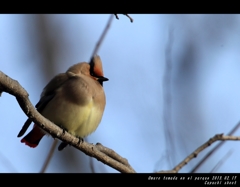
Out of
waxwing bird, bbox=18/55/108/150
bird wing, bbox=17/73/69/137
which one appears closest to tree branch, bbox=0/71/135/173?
waxwing bird, bbox=18/55/108/150

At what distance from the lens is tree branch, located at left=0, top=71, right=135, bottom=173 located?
349 centimetres

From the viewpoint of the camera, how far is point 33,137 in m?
5.70

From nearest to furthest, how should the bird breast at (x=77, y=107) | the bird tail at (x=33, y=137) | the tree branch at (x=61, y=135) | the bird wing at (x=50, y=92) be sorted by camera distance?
1. the tree branch at (x=61, y=135)
2. the bird breast at (x=77, y=107)
3. the bird wing at (x=50, y=92)
4. the bird tail at (x=33, y=137)

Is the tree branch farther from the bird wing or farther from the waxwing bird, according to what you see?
the bird wing

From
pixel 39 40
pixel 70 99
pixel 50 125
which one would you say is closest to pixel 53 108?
pixel 70 99

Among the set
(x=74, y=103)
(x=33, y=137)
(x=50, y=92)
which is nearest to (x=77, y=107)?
(x=74, y=103)

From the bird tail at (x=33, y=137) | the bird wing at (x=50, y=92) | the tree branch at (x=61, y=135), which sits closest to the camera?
the tree branch at (x=61, y=135)

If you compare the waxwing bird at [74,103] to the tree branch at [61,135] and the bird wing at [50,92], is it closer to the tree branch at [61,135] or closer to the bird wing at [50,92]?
the bird wing at [50,92]

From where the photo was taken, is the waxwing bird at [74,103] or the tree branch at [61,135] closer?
the tree branch at [61,135]

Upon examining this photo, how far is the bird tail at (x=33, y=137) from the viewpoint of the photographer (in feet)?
18.5

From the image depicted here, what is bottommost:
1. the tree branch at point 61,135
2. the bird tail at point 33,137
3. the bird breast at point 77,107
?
the tree branch at point 61,135

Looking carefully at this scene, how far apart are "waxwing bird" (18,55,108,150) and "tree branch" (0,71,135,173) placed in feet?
2.21

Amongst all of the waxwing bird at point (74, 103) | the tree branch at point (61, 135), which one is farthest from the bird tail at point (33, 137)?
the tree branch at point (61, 135)
